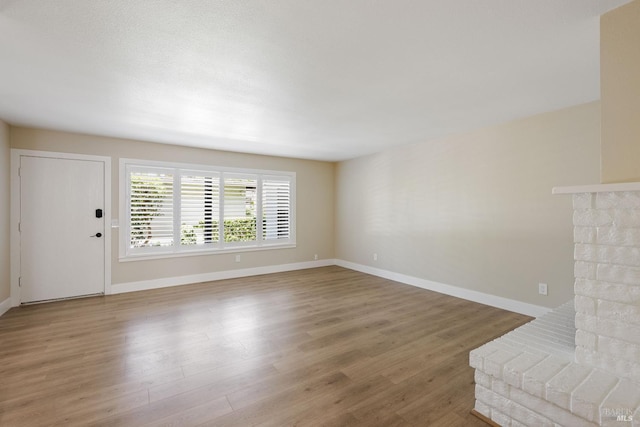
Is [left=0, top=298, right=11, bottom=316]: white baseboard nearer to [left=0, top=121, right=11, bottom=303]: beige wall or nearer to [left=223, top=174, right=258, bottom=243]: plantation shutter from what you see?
[left=0, top=121, right=11, bottom=303]: beige wall

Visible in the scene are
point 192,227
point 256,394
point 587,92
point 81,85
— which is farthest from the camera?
point 192,227

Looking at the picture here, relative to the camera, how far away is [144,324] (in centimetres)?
335

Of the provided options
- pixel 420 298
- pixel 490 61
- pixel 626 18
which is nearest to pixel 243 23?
pixel 490 61

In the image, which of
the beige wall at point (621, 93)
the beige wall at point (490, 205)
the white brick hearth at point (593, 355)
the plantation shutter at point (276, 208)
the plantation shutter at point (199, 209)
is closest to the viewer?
the white brick hearth at point (593, 355)

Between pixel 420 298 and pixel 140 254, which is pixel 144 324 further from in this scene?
pixel 420 298

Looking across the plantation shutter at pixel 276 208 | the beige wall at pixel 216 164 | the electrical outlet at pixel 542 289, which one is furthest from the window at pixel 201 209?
the electrical outlet at pixel 542 289

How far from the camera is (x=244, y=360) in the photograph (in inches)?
100

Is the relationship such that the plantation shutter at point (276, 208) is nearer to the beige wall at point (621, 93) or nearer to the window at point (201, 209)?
the window at point (201, 209)

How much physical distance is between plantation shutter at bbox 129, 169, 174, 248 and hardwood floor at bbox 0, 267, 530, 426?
41.2 inches

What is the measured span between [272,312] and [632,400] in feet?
10.5

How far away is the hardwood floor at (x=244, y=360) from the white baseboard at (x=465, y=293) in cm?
15

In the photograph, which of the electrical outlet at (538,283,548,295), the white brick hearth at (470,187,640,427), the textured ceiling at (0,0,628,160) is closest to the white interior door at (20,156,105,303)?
the textured ceiling at (0,0,628,160)

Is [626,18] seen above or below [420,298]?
above

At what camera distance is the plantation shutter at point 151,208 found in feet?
15.6
